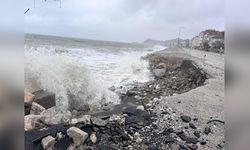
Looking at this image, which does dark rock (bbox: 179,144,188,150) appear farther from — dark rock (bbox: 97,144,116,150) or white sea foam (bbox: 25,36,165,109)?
white sea foam (bbox: 25,36,165,109)

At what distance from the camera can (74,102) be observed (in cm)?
317

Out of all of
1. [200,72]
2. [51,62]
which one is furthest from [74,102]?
[200,72]

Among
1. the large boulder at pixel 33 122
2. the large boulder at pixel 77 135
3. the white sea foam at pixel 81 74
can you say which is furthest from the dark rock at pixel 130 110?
the large boulder at pixel 33 122

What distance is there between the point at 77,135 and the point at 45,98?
0.90 m

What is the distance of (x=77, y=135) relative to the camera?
217 cm

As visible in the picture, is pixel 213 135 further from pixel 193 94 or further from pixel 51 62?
pixel 51 62

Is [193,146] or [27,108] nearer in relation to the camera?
[193,146]

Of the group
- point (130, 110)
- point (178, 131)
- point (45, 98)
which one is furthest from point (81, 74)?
point (178, 131)

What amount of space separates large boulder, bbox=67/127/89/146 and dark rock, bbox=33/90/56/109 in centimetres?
71

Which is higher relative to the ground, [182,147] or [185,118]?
[185,118]

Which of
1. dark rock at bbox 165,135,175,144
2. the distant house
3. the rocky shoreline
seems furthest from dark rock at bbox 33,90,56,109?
the distant house

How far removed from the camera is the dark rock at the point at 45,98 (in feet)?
9.27

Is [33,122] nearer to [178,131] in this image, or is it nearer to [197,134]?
[178,131]

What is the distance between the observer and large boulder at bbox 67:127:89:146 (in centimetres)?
214
